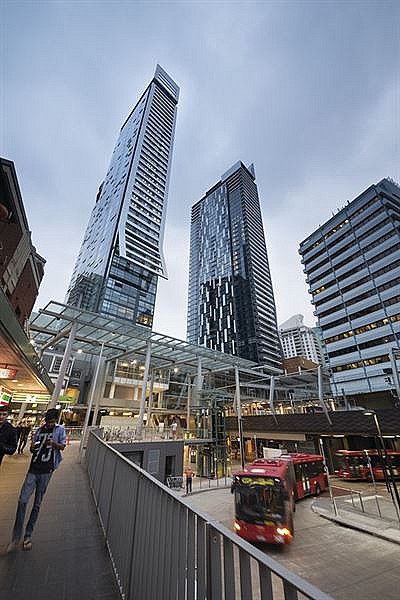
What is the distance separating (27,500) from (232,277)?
4221 inches

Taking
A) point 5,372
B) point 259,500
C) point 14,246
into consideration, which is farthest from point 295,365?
point 5,372

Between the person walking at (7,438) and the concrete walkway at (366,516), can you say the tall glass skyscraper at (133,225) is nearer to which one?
the concrete walkway at (366,516)

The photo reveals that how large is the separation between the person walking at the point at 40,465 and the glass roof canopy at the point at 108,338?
63.5 feet

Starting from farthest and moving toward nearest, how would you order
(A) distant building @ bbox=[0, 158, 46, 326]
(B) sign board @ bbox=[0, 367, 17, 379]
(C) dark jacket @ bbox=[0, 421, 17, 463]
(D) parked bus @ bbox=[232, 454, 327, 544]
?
1. (A) distant building @ bbox=[0, 158, 46, 326]
2. (B) sign board @ bbox=[0, 367, 17, 379]
3. (D) parked bus @ bbox=[232, 454, 327, 544]
4. (C) dark jacket @ bbox=[0, 421, 17, 463]

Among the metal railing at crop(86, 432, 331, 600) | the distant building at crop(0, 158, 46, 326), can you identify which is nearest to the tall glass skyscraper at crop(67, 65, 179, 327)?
the distant building at crop(0, 158, 46, 326)

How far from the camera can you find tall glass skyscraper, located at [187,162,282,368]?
3762 inches

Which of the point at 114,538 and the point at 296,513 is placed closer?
the point at 114,538

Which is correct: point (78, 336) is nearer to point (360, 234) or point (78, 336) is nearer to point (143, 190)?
point (360, 234)

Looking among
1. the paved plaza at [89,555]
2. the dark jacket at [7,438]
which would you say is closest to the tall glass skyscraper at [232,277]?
the paved plaza at [89,555]

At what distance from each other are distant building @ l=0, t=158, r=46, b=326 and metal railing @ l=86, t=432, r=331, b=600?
9.51m

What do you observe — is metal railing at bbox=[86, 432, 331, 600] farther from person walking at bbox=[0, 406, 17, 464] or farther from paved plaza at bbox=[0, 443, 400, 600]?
person walking at bbox=[0, 406, 17, 464]

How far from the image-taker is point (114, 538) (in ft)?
12.0

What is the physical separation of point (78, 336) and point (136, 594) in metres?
29.3

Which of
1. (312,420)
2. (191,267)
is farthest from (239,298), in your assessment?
(312,420)
